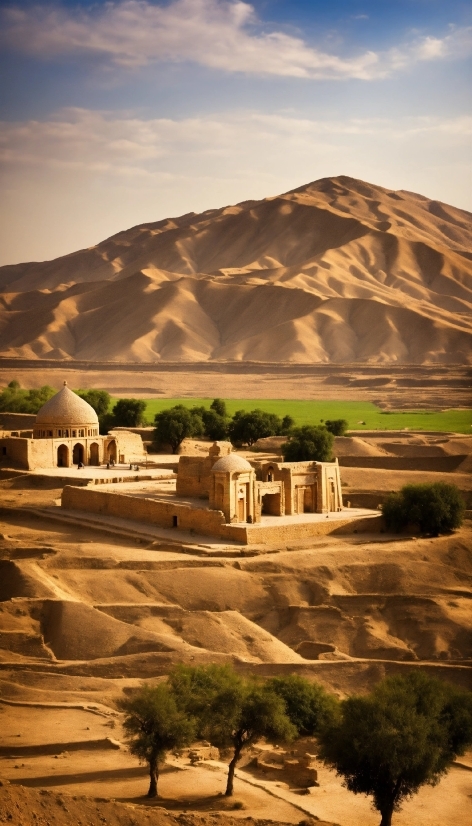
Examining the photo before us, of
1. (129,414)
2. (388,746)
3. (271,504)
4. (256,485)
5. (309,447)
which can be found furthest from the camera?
(129,414)

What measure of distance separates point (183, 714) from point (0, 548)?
12.1 m

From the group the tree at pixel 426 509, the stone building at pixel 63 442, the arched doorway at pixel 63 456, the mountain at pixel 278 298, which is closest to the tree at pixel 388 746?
the tree at pixel 426 509

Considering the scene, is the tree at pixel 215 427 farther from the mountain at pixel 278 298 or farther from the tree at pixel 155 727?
the mountain at pixel 278 298

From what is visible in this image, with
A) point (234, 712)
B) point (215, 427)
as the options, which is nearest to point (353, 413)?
point (215, 427)

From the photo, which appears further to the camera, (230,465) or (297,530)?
(230,465)

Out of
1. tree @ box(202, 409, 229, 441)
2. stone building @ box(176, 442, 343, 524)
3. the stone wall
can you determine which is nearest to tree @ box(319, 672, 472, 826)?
stone building @ box(176, 442, 343, 524)

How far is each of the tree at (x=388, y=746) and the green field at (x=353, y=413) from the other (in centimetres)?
4453

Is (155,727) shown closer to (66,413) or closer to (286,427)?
(66,413)

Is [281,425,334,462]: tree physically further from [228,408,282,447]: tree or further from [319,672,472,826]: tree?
[319,672,472,826]: tree

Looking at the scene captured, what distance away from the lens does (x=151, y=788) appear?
2038 centimetres

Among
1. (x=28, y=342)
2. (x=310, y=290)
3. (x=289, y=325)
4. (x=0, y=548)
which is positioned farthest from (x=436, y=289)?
(x=0, y=548)

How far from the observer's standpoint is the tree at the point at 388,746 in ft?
66.9

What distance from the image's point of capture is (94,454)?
154 ft

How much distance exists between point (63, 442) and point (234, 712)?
24871 mm
